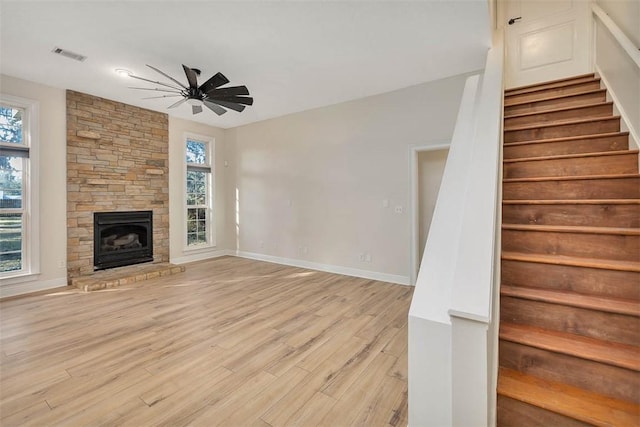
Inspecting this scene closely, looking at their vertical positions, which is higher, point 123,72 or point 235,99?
point 123,72

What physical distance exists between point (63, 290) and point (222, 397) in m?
3.86

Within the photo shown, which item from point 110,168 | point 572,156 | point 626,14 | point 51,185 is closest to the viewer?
point 572,156

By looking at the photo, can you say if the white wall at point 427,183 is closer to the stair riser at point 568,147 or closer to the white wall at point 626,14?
the stair riser at point 568,147

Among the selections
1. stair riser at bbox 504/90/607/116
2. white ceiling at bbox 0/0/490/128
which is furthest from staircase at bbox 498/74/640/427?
white ceiling at bbox 0/0/490/128

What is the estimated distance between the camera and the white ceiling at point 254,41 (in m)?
2.54

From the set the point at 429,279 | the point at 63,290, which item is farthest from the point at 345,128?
the point at 63,290

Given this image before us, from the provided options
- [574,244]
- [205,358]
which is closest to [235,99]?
[205,358]

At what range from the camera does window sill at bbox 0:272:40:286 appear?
3.86 metres

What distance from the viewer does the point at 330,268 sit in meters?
5.11

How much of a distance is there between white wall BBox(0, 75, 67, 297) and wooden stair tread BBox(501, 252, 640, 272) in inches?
226

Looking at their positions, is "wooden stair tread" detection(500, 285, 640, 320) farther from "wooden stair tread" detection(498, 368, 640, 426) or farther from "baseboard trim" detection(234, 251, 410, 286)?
"baseboard trim" detection(234, 251, 410, 286)

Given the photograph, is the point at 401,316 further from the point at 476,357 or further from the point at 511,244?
the point at 476,357

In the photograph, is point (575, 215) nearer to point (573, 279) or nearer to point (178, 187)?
point (573, 279)

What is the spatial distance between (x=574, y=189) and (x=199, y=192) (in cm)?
628
